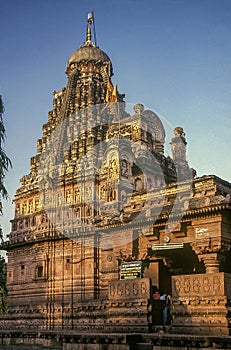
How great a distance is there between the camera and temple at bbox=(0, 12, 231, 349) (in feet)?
53.4

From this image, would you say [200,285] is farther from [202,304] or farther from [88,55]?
[88,55]

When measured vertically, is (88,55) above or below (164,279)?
above

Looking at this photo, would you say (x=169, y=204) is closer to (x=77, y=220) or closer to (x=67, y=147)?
(x=77, y=220)

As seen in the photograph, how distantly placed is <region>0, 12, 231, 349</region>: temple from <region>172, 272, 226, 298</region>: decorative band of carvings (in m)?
0.03

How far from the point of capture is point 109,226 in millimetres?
19328

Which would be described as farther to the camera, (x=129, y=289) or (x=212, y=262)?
(x=129, y=289)

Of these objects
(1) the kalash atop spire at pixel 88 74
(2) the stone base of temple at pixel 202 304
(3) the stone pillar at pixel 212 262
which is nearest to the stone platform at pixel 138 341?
(2) the stone base of temple at pixel 202 304

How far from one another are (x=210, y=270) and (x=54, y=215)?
2192 cm

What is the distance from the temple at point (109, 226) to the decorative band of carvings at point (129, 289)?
0.12ft

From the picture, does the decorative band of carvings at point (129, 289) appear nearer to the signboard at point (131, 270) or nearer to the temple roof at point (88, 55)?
the signboard at point (131, 270)

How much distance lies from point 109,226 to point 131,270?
235 centimetres

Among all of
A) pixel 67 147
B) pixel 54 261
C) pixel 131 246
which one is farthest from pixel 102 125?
pixel 131 246

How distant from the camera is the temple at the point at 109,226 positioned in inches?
641

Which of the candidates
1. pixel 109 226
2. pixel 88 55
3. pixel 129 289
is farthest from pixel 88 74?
pixel 129 289
